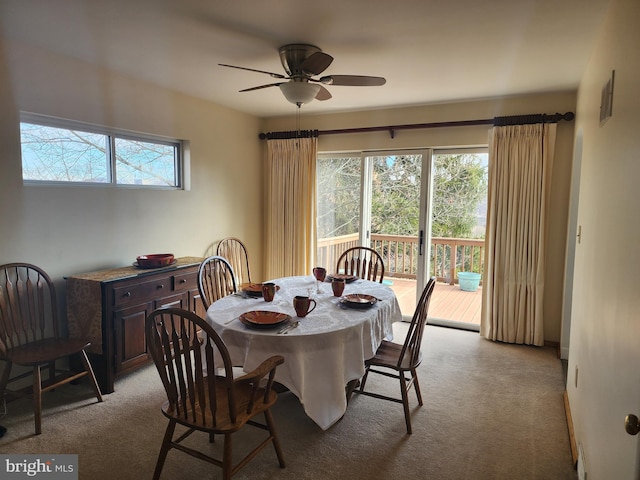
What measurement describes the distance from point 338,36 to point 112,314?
8.17 feet

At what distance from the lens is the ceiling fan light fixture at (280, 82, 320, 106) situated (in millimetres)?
2734

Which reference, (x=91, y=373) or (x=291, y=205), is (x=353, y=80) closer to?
(x=291, y=205)

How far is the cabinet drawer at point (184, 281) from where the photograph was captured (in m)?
3.54

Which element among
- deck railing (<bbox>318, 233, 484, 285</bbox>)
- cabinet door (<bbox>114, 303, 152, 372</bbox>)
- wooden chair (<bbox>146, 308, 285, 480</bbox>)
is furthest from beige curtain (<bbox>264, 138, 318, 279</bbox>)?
wooden chair (<bbox>146, 308, 285, 480</bbox>)

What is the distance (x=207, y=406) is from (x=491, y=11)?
2.52 metres

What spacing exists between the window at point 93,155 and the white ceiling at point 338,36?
553mm

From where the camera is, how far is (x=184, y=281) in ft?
11.9

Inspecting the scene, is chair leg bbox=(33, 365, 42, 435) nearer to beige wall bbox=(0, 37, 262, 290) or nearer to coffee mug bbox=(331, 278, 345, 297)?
beige wall bbox=(0, 37, 262, 290)

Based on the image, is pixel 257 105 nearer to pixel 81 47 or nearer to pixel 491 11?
pixel 81 47

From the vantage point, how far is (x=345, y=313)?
2.44 m

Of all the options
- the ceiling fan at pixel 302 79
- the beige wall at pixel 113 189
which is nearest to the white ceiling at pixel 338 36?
the ceiling fan at pixel 302 79

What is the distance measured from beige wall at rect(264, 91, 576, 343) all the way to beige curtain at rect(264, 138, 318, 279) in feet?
0.98

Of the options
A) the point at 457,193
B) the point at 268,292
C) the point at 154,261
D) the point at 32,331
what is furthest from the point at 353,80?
the point at 32,331

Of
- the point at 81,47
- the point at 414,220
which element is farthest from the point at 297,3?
the point at 414,220
